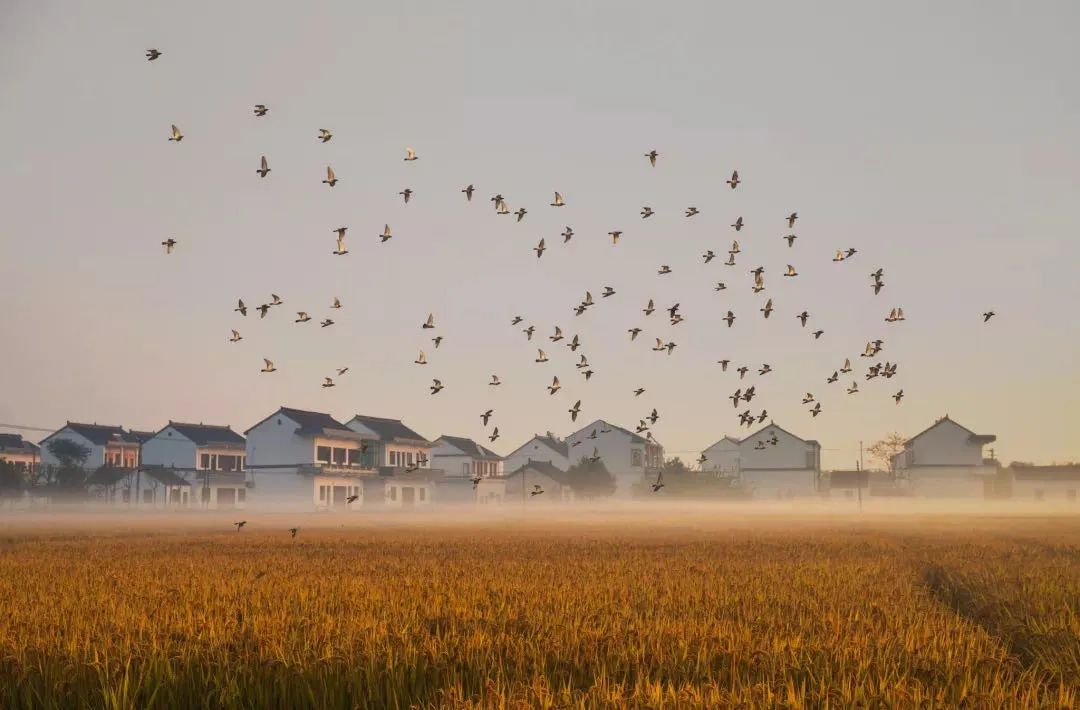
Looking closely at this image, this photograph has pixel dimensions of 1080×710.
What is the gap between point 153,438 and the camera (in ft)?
389

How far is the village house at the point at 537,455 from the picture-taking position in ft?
474

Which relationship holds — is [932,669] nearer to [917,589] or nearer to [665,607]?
[665,607]

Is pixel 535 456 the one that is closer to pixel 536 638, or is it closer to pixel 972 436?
pixel 972 436

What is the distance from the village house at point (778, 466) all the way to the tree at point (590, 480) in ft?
55.3

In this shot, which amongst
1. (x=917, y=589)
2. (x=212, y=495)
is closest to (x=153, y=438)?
(x=212, y=495)

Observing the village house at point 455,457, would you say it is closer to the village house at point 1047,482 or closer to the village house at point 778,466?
the village house at point 778,466

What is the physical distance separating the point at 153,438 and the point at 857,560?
104m

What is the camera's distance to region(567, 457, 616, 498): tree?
129625mm

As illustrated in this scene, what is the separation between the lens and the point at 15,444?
432 ft

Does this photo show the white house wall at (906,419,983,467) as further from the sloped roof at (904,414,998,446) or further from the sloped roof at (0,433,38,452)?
the sloped roof at (0,433,38,452)

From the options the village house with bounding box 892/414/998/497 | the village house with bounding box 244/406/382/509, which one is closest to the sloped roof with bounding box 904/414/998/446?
the village house with bounding box 892/414/998/497

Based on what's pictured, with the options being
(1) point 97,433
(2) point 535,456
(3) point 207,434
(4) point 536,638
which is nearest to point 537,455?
(2) point 535,456

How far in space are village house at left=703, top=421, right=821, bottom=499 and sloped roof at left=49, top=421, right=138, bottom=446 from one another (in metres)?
75.9

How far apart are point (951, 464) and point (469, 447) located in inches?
2344
